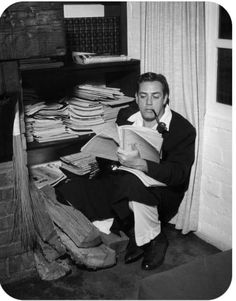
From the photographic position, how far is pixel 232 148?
8.26 feet

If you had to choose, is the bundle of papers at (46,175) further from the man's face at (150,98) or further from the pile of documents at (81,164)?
the man's face at (150,98)

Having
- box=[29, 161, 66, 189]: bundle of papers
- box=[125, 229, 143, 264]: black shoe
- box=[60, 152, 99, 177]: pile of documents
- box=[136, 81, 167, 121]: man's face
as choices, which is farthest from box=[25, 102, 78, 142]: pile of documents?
box=[125, 229, 143, 264]: black shoe

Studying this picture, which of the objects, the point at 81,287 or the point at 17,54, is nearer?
the point at 17,54

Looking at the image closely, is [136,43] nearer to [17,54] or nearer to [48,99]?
[48,99]

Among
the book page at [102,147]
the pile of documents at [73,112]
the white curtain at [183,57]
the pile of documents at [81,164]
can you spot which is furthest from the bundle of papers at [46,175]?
the white curtain at [183,57]

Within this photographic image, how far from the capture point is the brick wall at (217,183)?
260cm

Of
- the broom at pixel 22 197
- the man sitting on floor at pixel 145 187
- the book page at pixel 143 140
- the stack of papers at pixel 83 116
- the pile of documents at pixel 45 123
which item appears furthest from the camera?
the stack of papers at pixel 83 116

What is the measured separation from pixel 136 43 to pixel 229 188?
122 cm

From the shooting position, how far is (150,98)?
264 centimetres

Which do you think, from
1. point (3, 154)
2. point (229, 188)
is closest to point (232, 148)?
point (229, 188)

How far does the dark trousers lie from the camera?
2506 mm

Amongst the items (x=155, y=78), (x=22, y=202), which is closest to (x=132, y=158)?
(x=155, y=78)

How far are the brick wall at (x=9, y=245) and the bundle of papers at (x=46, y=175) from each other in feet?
1.77

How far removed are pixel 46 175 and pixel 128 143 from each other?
84cm
